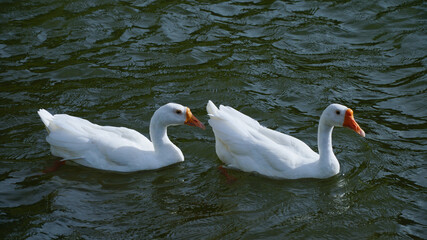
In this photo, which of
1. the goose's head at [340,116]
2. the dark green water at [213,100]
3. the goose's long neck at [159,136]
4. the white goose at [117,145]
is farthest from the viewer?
the goose's long neck at [159,136]

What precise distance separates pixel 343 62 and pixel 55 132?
232 inches

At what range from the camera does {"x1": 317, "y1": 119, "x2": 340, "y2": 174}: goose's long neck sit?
292 inches

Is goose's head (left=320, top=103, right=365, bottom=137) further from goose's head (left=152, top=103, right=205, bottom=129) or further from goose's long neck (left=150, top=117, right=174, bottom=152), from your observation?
goose's long neck (left=150, top=117, right=174, bottom=152)

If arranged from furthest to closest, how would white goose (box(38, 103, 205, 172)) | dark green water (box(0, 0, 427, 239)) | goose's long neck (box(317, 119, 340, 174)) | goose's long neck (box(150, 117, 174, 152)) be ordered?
goose's long neck (box(150, 117, 174, 152))
white goose (box(38, 103, 205, 172))
goose's long neck (box(317, 119, 340, 174))
dark green water (box(0, 0, 427, 239))

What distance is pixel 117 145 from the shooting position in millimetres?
7680

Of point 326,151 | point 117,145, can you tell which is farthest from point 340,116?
point 117,145

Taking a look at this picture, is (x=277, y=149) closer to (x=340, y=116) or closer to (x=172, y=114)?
(x=340, y=116)

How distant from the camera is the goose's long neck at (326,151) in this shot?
24.3 feet

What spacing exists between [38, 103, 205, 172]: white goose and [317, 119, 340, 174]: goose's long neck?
1698 mm

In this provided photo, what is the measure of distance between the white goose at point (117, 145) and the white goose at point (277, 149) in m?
0.44

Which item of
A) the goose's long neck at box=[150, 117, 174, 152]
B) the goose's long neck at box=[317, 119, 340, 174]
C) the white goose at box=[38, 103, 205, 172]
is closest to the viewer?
the goose's long neck at box=[317, 119, 340, 174]

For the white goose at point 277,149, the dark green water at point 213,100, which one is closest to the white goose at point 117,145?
the dark green water at point 213,100

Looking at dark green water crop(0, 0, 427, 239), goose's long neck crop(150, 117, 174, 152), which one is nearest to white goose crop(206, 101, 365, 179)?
dark green water crop(0, 0, 427, 239)

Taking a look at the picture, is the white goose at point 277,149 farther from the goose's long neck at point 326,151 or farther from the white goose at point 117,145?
the white goose at point 117,145
